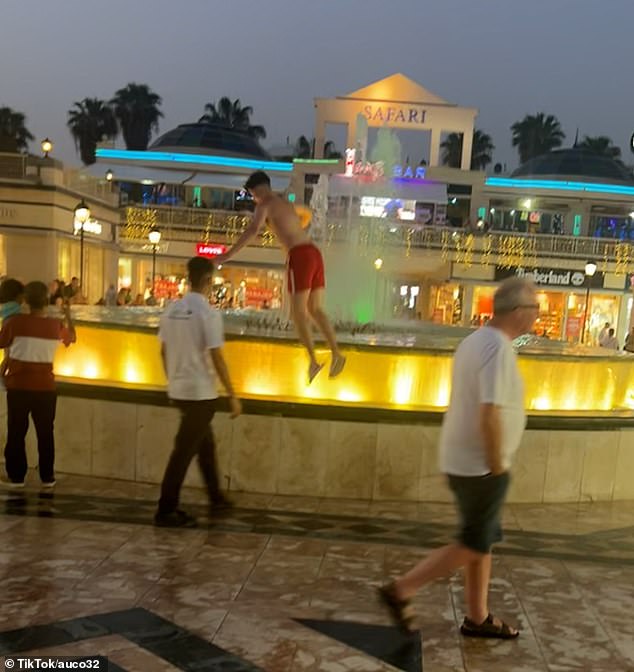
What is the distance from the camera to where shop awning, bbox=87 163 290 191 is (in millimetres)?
33875

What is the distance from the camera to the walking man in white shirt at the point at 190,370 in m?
4.86

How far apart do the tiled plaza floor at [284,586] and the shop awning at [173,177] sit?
29.4 m

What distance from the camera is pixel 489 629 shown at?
3574 millimetres

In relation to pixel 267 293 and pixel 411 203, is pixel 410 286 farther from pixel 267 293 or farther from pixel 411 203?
pixel 267 293

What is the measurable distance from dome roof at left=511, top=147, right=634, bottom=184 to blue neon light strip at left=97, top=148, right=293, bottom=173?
14438 millimetres

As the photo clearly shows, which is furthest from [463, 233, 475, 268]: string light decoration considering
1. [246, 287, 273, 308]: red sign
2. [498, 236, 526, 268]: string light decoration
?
[246, 287, 273, 308]: red sign

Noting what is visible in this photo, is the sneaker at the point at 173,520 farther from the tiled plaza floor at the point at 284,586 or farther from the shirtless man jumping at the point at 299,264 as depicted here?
the shirtless man jumping at the point at 299,264

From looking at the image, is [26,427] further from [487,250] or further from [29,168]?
[487,250]

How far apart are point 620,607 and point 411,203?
105 ft

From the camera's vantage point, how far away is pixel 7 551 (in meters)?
4.41

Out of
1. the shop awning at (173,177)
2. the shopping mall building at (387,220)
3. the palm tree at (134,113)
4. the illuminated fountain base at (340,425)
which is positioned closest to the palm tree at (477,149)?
the palm tree at (134,113)

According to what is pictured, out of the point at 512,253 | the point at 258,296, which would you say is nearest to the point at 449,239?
the point at 512,253

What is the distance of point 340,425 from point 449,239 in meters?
27.1

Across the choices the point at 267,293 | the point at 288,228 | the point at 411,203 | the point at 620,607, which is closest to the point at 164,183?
the point at 267,293
